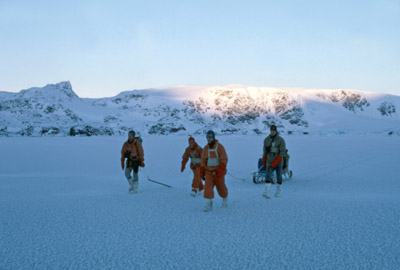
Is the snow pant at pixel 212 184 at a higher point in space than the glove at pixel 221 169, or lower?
lower

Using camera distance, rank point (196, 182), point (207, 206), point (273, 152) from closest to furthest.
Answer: point (207, 206) → point (273, 152) → point (196, 182)

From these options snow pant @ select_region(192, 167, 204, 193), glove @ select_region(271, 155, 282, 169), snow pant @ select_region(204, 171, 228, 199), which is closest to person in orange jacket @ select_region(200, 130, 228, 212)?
snow pant @ select_region(204, 171, 228, 199)

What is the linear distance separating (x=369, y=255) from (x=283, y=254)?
111 centimetres

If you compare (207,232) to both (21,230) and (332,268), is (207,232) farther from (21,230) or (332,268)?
(21,230)

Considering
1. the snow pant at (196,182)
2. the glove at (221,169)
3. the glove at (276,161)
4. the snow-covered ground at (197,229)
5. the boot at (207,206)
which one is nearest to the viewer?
the snow-covered ground at (197,229)

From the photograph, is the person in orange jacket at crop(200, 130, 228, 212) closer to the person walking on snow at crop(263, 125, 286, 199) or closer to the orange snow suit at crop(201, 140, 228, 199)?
the orange snow suit at crop(201, 140, 228, 199)

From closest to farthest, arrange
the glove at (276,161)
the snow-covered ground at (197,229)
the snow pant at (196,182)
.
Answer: the snow-covered ground at (197,229), the glove at (276,161), the snow pant at (196,182)

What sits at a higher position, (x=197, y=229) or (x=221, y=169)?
(x=221, y=169)

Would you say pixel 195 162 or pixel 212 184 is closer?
pixel 212 184

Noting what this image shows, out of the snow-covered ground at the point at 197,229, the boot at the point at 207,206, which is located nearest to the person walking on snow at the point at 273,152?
the snow-covered ground at the point at 197,229

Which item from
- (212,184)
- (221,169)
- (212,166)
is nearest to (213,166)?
(212,166)

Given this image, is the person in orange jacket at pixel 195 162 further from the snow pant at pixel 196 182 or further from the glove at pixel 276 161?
the glove at pixel 276 161

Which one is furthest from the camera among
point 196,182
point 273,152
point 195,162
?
point 195,162

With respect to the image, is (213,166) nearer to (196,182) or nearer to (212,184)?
(212,184)
